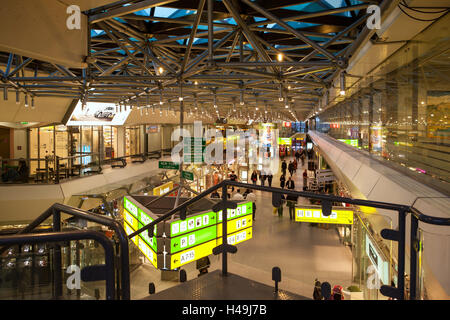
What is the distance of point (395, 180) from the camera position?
569cm

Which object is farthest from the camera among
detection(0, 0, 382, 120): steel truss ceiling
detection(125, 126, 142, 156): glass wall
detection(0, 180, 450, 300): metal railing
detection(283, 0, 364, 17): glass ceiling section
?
detection(125, 126, 142, 156): glass wall

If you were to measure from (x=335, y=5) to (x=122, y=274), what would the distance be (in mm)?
8567

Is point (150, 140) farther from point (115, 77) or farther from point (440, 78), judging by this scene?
point (440, 78)

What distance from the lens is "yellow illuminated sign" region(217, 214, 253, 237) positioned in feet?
14.3

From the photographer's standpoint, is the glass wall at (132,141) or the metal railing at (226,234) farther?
the glass wall at (132,141)

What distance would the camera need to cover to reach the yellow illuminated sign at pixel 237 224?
436 cm

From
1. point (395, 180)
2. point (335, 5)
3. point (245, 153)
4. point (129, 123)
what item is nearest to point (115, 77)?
point (335, 5)

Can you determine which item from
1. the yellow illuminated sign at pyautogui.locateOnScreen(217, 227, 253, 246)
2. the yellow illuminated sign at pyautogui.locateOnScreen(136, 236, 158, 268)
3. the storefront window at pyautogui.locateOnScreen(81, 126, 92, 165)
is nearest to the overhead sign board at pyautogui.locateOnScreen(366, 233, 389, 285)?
the yellow illuminated sign at pyautogui.locateOnScreen(217, 227, 253, 246)

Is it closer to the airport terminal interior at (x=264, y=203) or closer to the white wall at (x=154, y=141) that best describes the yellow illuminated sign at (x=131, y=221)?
the airport terminal interior at (x=264, y=203)

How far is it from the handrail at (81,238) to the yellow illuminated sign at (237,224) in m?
2.11

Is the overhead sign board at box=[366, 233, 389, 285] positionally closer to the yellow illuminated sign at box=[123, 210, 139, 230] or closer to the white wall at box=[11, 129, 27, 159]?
the yellow illuminated sign at box=[123, 210, 139, 230]

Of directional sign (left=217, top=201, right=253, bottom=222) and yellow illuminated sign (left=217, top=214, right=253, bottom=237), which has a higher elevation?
directional sign (left=217, top=201, right=253, bottom=222)

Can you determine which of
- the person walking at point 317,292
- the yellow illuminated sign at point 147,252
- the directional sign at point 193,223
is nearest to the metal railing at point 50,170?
the yellow illuminated sign at point 147,252

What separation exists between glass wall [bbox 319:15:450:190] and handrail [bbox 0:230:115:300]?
4241 millimetres
